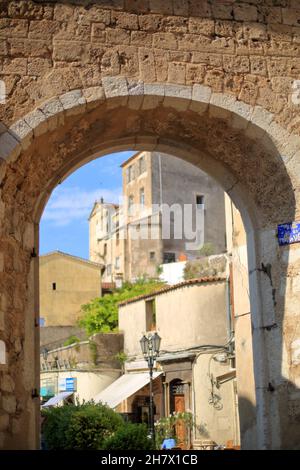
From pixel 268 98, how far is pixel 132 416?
57.2ft

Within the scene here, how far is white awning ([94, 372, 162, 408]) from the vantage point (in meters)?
22.1

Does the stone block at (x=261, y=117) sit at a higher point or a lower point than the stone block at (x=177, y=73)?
lower

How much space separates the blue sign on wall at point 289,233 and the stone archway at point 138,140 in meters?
0.08

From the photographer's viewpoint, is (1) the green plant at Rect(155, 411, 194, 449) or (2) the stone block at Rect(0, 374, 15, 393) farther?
(1) the green plant at Rect(155, 411, 194, 449)

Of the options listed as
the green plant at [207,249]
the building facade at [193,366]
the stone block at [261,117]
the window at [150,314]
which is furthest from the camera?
the green plant at [207,249]

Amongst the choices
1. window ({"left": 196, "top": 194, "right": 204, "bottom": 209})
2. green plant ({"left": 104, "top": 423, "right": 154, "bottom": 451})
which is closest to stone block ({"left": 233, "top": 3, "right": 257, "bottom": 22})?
green plant ({"left": 104, "top": 423, "right": 154, "bottom": 451})

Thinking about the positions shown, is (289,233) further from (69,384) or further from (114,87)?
(69,384)

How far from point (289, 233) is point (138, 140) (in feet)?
6.42

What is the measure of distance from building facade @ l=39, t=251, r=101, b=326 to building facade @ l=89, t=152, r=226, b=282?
11.4ft

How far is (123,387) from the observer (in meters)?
23.5

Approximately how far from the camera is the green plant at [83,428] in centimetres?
1011

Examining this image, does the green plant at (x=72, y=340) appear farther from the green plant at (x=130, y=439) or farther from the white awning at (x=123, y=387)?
the green plant at (x=130, y=439)

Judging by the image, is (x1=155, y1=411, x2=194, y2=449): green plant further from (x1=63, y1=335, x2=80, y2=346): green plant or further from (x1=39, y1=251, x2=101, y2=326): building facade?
(x1=39, y1=251, x2=101, y2=326): building facade

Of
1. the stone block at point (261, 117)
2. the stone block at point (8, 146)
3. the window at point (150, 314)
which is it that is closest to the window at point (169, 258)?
the window at point (150, 314)
